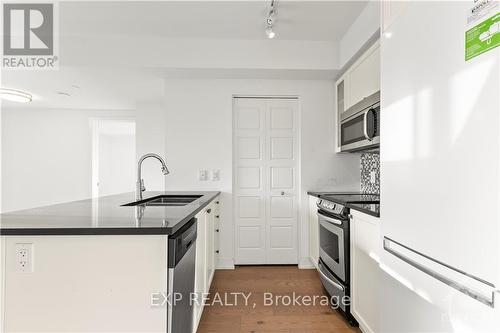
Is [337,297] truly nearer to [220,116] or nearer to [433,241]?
[433,241]

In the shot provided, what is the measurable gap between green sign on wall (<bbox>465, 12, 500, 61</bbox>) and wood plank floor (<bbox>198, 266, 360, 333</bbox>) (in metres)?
1.98

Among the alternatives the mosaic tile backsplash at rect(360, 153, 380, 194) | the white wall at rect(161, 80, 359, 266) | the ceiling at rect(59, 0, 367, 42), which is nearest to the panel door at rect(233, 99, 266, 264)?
the white wall at rect(161, 80, 359, 266)

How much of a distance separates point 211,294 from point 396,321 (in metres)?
1.79

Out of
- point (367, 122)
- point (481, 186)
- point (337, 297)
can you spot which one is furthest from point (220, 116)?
point (481, 186)

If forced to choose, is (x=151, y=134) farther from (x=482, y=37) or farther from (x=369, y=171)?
(x=482, y=37)

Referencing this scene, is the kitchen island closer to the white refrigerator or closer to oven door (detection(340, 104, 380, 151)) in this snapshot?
the white refrigerator

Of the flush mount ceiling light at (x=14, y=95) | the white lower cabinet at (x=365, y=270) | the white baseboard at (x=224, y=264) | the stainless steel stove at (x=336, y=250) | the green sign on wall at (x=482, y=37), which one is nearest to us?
the green sign on wall at (x=482, y=37)

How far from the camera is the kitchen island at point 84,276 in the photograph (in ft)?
3.52

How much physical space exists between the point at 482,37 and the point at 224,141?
2761mm

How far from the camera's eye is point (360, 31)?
8.20 feet

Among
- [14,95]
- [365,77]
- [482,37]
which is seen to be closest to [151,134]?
[14,95]

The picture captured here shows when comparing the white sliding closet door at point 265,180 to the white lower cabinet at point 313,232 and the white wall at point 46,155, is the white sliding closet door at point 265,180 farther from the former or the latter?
the white wall at point 46,155

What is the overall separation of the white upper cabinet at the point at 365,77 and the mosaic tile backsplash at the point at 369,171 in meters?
0.66

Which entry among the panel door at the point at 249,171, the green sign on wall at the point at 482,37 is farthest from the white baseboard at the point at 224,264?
the green sign on wall at the point at 482,37
